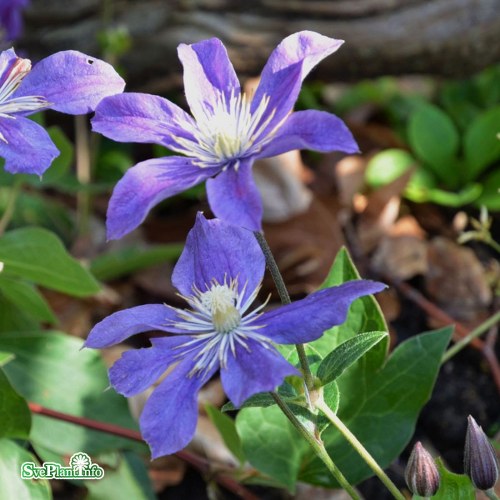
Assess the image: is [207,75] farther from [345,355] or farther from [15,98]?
[345,355]

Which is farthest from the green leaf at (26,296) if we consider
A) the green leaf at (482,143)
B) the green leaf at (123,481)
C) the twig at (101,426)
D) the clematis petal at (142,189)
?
Answer: the green leaf at (482,143)

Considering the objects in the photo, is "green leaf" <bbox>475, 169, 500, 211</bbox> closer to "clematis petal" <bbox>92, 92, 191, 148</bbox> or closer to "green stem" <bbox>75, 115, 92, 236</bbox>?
"green stem" <bbox>75, 115, 92, 236</bbox>

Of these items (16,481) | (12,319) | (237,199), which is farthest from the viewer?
(12,319)

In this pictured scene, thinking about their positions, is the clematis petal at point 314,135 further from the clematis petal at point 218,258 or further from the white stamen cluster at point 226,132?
the clematis petal at point 218,258

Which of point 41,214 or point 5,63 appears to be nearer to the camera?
point 5,63

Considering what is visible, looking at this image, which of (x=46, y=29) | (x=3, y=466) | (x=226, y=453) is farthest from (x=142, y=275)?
(x=3, y=466)

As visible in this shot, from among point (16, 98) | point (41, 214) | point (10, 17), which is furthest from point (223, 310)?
point (41, 214)
